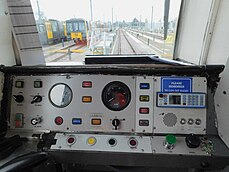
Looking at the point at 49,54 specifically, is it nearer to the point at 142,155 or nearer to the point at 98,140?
the point at 98,140

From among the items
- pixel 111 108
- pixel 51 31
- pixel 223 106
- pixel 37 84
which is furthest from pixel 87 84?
pixel 223 106

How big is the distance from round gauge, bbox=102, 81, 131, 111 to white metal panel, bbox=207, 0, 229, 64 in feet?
Answer: 1.98

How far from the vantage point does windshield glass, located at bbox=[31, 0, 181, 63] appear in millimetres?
1438

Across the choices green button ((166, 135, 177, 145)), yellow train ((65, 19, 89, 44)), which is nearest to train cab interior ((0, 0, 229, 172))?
green button ((166, 135, 177, 145))

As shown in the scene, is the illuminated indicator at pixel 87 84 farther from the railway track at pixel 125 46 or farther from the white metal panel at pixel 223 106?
the white metal panel at pixel 223 106

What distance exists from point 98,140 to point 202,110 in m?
0.67

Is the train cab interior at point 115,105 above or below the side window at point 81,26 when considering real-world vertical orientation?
below

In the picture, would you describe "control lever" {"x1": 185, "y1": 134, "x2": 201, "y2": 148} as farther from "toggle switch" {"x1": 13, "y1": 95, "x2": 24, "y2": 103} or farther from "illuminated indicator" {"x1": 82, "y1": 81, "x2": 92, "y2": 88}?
"toggle switch" {"x1": 13, "y1": 95, "x2": 24, "y2": 103}

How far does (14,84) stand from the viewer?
122 centimetres

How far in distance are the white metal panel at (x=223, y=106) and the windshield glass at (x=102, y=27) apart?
26.6 inches

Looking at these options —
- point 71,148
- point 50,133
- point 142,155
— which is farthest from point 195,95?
point 50,133

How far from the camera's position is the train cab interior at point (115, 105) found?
3.33 ft

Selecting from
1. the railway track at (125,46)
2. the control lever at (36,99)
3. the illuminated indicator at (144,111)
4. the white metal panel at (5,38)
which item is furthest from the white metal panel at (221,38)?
the white metal panel at (5,38)

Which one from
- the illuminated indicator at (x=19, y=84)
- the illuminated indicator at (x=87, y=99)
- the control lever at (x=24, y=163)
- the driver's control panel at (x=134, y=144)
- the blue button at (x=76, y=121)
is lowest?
the driver's control panel at (x=134, y=144)
